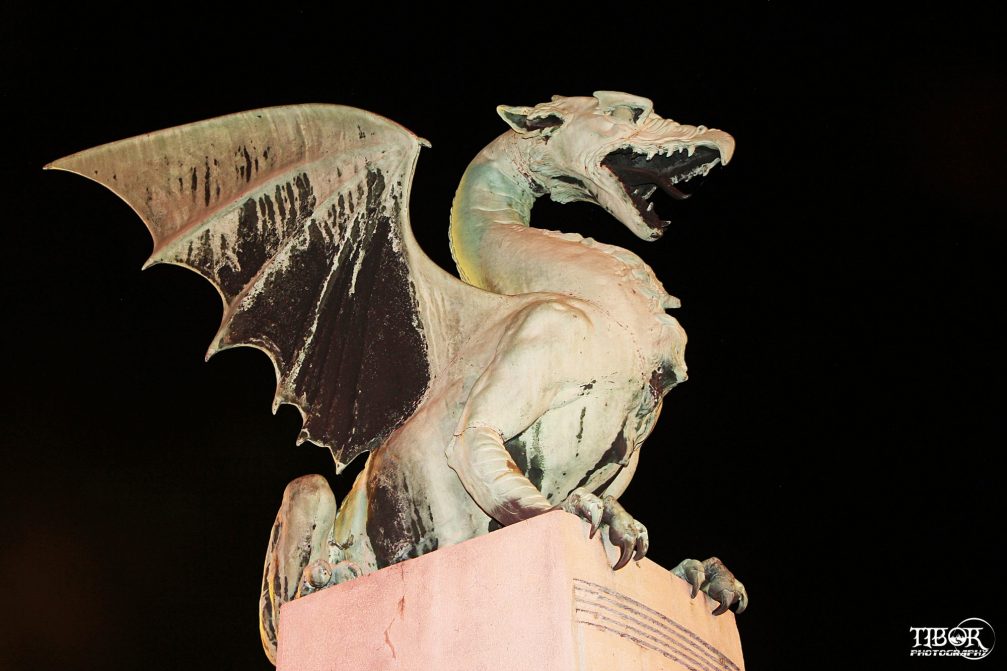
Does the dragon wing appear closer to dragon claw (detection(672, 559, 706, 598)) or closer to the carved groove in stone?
dragon claw (detection(672, 559, 706, 598))

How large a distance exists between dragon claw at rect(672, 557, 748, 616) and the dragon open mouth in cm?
104

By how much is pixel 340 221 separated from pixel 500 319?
27.8 inches

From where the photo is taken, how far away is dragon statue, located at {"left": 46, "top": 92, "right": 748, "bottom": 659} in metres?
2.50

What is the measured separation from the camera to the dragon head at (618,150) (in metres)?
2.86

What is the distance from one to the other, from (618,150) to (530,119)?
32 cm

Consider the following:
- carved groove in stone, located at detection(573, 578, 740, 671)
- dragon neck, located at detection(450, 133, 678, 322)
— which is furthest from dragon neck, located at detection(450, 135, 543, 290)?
carved groove in stone, located at detection(573, 578, 740, 671)

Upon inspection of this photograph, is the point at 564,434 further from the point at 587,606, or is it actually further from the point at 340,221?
the point at 340,221

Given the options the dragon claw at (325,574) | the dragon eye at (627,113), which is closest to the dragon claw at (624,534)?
the dragon claw at (325,574)

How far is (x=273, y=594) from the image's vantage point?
2.79 m

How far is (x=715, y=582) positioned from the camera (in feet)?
7.96

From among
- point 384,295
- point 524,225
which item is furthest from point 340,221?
point 524,225

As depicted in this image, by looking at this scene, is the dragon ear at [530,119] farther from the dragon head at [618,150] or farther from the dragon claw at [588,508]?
the dragon claw at [588,508]

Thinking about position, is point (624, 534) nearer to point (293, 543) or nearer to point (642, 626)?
point (642, 626)

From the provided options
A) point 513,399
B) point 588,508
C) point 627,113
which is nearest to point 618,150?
point 627,113
